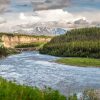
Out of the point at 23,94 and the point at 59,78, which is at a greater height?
the point at 23,94

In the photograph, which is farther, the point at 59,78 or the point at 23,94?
the point at 59,78

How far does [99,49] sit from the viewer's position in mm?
174750

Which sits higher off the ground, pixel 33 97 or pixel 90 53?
pixel 33 97

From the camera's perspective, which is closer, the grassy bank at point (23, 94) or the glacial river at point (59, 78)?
the grassy bank at point (23, 94)

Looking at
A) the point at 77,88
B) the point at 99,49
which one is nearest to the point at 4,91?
the point at 77,88

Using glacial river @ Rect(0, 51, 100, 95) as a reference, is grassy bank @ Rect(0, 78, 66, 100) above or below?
above

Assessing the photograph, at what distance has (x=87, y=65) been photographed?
119 metres

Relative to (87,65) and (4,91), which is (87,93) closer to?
(4,91)

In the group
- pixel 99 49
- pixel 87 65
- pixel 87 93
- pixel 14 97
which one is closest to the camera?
pixel 14 97

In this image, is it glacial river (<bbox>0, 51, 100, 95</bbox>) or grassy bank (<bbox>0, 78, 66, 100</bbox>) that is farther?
glacial river (<bbox>0, 51, 100, 95</bbox>)

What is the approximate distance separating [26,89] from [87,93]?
10.9 meters

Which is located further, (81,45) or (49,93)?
(81,45)

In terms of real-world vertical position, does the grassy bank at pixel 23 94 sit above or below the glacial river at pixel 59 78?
above

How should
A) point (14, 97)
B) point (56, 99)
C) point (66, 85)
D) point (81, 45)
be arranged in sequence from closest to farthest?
point (14, 97) < point (56, 99) < point (66, 85) < point (81, 45)
